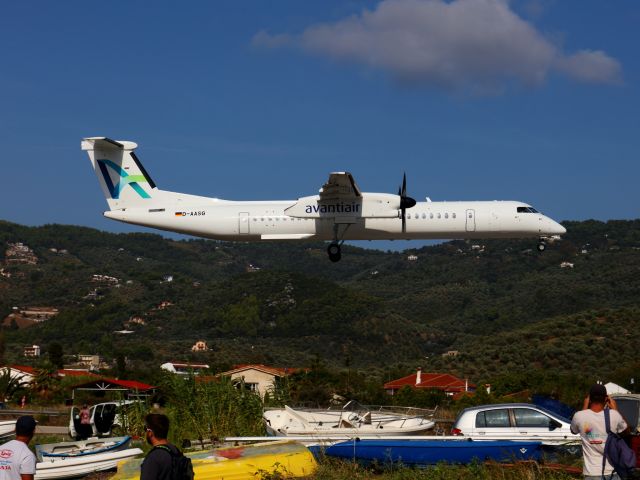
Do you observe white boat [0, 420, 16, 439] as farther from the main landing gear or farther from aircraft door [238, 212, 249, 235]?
the main landing gear

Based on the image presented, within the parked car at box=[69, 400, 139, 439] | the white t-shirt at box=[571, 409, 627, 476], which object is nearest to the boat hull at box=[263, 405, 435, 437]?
the parked car at box=[69, 400, 139, 439]

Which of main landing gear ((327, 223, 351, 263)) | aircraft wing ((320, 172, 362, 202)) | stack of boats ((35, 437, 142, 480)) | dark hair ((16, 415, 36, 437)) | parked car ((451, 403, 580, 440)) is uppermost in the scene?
aircraft wing ((320, 172, 362, 202))

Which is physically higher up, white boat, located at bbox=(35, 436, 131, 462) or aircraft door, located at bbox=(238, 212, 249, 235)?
aircraft door, located at bbox=(238, 212, 249, 235)

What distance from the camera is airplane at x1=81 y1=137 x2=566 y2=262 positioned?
33656 millimetres

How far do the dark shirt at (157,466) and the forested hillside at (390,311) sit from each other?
51.5 metres

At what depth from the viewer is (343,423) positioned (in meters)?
20.3

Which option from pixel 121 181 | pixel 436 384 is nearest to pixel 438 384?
pixel 436 384

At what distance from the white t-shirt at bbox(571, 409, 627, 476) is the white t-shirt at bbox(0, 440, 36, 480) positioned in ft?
21.6

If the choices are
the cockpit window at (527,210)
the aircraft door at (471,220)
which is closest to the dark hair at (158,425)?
the aircraft door at (471,220)

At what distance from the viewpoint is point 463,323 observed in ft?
359

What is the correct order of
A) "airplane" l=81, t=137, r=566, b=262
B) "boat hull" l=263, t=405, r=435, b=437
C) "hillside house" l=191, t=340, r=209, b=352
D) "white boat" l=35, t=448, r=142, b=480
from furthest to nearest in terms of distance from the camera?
"hillside house" l=191, t=340, r=209, b=352 < "airplane" l=81, t=137, r=566, b=262 < "boat hull" l=263, t=405, r=435, b=437 < "white boat" l=35, t=448, r=142, b=480

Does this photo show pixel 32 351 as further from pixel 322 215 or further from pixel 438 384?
pixel 322 215

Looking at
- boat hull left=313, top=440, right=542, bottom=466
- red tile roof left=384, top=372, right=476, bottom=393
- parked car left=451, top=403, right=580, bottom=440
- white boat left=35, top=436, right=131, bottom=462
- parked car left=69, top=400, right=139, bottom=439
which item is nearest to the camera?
boat hull left=313, top=440, right=542, bottom=466

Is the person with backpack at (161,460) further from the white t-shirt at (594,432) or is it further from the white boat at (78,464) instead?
the white boat at (78,464)
